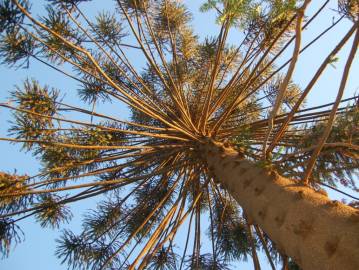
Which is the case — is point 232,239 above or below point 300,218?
above

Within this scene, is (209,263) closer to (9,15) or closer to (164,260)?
(164,260)

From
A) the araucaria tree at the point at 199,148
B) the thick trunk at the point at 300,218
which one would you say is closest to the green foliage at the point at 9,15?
the araucaria tree at the point at 199,148

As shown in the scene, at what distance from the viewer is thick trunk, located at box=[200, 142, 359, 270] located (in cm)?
166

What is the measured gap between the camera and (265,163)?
2623mm

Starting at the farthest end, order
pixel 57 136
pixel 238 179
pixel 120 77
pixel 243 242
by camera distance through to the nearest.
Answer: pixel 120 77 → pixel 243 242 → pixel 57 136 → pixel 238 179

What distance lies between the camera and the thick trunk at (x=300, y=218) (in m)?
1.66

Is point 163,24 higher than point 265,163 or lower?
higher

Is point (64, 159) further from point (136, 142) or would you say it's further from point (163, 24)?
point (163, 24)

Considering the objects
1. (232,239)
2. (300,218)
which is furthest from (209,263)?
(300,218)

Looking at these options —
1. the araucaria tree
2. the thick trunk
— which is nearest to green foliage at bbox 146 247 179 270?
the araucaria tree

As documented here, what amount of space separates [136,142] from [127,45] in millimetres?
1800

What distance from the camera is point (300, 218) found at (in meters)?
1.99

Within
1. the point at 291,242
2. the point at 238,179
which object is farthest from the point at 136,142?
the point at 291,242

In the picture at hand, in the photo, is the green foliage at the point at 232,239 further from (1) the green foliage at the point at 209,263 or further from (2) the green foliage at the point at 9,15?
(2) the green foliage at the point at 9,15
